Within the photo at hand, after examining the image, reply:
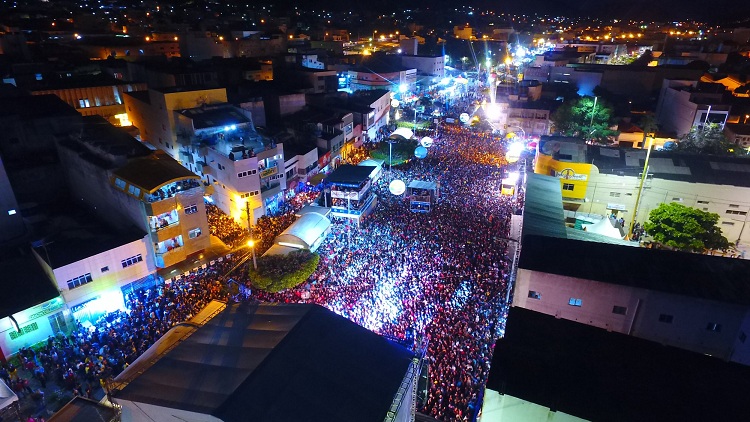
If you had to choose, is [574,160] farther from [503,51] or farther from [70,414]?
[503,51]

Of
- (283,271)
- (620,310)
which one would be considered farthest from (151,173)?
(620,310)

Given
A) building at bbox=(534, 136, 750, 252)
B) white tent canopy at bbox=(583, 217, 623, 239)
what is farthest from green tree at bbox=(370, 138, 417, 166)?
white tent canopy at bbox=(583, 217, 623, 239)

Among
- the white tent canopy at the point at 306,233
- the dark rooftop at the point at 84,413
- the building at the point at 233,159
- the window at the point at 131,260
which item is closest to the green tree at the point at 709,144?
the white tent canopy at the point at 306,233

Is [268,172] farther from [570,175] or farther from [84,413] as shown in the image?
[570,175]

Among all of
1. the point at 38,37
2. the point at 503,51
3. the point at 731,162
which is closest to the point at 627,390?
the point at 731,162

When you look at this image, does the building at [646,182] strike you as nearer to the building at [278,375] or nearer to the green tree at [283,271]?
the green tree at [283,271]

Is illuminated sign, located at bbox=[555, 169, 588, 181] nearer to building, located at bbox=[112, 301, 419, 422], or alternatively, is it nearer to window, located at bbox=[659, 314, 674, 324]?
window, located at bbox=[659, 314, 674, 324]

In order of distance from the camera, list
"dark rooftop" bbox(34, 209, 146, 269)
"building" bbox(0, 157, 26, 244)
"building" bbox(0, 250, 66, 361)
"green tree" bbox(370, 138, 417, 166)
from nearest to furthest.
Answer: "building" bbox(0, 250, 66, 361)
"dark rooftop" bbox(34, 209, 146, 269)
"building" bbox(0, 157, 26, 244)
"green tree" bbox(370, 138, 417, 166)
